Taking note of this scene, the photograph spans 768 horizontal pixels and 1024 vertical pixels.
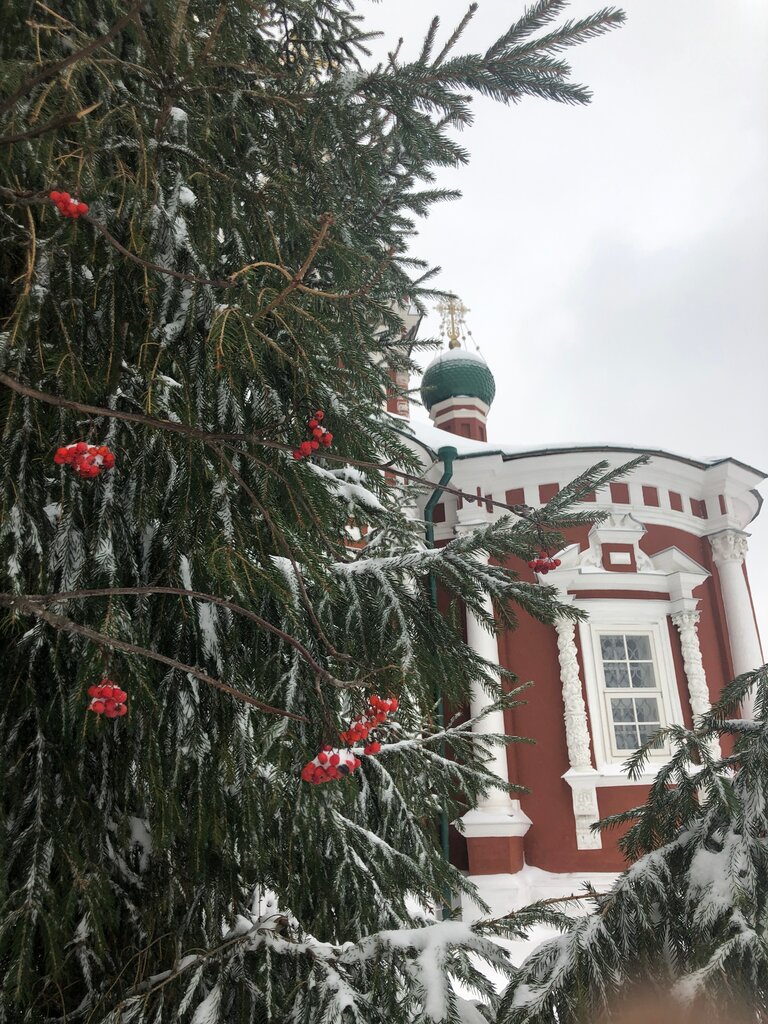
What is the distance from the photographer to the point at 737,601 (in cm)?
909

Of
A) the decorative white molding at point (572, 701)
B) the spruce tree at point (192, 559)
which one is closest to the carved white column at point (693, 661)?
the decorative white molding at point (572, 701)

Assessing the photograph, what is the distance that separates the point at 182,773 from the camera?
A: 1.83 metres

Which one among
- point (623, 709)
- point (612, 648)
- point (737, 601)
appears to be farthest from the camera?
point (737, 601)

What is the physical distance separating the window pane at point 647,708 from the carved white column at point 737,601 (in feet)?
3.43

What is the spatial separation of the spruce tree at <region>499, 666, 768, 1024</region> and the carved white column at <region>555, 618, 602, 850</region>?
625 cm

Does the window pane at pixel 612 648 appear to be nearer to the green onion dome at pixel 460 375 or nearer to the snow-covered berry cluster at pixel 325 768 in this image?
the green onion dome at pixel 460 375

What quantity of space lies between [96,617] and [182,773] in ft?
1.41

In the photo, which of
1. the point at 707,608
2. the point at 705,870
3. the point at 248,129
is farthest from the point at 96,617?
the point at 707,608

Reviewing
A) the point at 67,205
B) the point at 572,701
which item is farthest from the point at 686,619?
the point at 67,205

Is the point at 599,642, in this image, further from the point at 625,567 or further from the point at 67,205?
the point at 67,205

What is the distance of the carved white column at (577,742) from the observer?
7934mm

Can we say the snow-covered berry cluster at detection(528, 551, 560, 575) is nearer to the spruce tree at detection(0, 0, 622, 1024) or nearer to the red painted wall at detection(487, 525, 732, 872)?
the spruce tree at detection(0, 0, 622, 1024)

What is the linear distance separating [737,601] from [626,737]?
6.99 ft

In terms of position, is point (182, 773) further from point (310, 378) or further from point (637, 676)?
point (637, 676)
